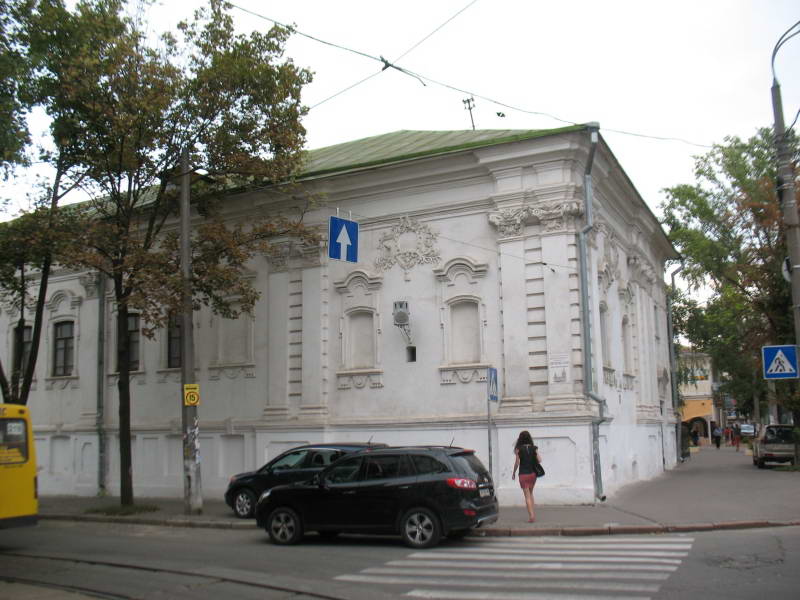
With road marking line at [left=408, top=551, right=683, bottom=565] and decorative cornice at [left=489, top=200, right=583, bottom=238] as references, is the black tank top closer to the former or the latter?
road marking line at [left=408, top=551, right=683, bottom=565]

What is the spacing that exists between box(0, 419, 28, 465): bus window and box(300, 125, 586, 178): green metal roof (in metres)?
10.6

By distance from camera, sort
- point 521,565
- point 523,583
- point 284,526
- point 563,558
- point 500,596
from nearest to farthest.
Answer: point 500,596, point 523,583, point 521,565, point 563,558, point 284,526

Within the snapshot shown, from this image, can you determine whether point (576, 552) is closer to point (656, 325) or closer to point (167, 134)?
point (167, 134)

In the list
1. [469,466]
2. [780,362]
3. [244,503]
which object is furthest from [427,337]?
[780,362]

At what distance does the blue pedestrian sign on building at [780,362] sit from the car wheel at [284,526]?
8.91 meters

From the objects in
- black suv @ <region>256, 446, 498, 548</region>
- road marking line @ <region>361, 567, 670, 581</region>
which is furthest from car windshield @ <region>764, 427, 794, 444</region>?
road marking line @ <region>361, 567, 670, 581</region>

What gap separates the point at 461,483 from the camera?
1267cm

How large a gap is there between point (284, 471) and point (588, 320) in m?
7.81

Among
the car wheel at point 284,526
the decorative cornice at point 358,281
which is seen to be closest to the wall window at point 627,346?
the decorative cornice at point 358,281

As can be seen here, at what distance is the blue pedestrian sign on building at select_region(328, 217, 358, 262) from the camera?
62.6ft

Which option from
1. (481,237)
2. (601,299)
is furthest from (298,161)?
(601,299)

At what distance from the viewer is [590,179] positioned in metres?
19.4

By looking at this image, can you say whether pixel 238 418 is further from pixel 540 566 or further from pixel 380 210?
pixel 540 566

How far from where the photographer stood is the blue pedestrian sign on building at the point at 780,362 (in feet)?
48.0
